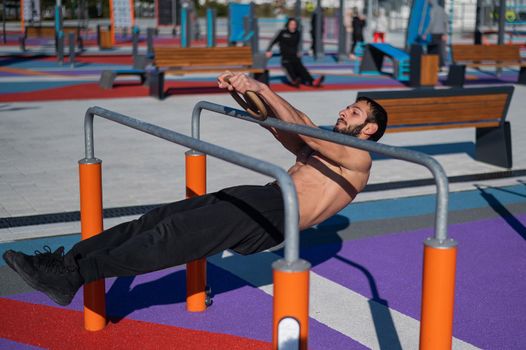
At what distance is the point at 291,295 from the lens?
98.2 inches

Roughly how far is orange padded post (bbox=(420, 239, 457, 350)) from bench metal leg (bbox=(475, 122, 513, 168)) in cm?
590

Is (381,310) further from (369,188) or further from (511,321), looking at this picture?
(369,188)

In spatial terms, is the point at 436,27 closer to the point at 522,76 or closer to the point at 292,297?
the point at 522,76

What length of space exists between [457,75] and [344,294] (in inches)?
526

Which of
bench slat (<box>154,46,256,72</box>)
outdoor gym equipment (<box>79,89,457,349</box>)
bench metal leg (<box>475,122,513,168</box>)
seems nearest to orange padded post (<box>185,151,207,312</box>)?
outdoor gym equipment (<box>79,89,457,349</box>)

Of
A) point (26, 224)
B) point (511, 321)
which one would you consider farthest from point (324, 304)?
point (26, 224)

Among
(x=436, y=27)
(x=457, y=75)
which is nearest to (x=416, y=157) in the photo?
(x=457, y=75)

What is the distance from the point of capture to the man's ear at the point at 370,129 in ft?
13.5

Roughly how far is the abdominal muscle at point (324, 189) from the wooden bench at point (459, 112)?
3.56m

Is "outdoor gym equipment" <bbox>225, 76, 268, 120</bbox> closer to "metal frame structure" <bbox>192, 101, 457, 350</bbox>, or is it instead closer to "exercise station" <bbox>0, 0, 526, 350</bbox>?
"exercise station" <bbox>0, 0, 526, 350</bbox>

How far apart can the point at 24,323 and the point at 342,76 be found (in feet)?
52.0

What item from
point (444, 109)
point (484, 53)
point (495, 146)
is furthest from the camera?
point (484, 53)

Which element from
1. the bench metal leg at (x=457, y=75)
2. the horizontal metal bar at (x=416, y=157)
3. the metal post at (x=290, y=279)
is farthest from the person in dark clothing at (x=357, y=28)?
the metal post at (x=290, y=279)

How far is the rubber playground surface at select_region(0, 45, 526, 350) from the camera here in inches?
160
